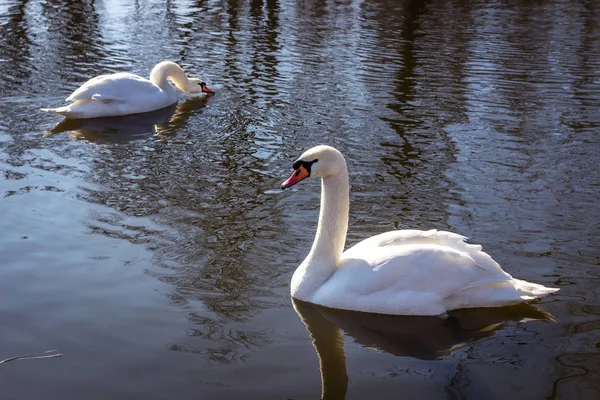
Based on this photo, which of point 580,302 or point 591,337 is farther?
point 580,302

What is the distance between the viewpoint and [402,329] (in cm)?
655

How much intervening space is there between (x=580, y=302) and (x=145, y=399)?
143 inches

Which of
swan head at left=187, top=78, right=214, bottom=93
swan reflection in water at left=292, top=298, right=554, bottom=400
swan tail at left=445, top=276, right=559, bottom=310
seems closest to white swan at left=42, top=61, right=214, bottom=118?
swan head at left=187, top=78, right=214, bottom=93

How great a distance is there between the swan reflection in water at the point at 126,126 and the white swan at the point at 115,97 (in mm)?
116

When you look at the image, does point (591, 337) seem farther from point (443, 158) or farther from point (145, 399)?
point (443, 158)

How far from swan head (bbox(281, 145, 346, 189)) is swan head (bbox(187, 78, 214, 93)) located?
7.80m

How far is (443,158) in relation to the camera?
10.8 meters

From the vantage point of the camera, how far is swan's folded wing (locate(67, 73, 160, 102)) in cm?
1287

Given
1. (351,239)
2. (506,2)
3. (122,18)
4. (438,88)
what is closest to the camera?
(351,239)

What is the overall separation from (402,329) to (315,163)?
4.99 ft

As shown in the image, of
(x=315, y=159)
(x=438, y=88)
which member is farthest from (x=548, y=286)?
(x=438, y=88)

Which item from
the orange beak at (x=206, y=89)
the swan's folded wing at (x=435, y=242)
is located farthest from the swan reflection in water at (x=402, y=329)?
the orange beak at (x=206, y=89)

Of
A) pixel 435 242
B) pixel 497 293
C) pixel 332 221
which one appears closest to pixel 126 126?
pixel 332 221

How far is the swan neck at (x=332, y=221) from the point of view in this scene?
22.8 ft
